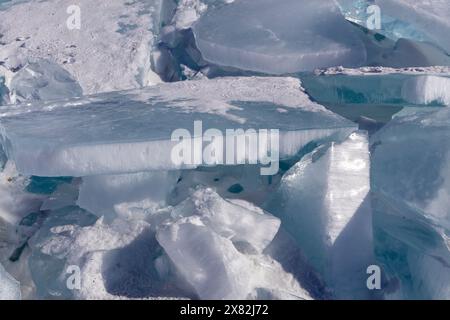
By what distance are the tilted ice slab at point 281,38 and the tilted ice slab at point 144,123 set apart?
71mm

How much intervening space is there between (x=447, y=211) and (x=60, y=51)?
1.26 m

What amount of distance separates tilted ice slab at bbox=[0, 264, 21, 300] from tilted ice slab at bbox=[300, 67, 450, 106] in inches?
32.4

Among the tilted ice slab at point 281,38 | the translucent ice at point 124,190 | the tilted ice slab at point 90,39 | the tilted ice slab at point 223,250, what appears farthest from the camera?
the tilted ice slab at point 90,39

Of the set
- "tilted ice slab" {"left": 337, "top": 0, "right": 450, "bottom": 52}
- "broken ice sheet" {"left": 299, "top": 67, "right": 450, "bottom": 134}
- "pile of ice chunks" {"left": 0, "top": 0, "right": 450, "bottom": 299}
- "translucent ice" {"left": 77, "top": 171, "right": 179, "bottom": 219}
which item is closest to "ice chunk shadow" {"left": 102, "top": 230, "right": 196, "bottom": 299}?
"pile of ice chunks" {"left": 0, "top": 0, "right": 450, "bottom": 299}

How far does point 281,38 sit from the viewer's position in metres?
1.57

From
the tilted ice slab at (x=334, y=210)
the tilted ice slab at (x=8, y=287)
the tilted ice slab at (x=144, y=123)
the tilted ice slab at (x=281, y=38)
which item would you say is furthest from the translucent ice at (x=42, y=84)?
the tilted ice slab at (x=334, y=210)

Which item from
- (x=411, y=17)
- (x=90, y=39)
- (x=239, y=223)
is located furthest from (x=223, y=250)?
(x=90, y=39)

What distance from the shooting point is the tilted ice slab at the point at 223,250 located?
100 centimetres

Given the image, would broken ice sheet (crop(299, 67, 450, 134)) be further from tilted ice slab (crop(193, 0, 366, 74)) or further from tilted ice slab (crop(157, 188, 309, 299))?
tilted ice slab (crop(157, 188, 309, 299))

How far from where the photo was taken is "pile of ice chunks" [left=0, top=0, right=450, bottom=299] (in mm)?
1093

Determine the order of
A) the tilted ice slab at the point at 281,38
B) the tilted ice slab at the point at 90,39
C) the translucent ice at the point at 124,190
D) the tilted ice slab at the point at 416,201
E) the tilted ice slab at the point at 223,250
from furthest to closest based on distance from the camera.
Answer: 1. the tilted ice slab at the point at 90,39
2. the tilted ice slab at the point at 281,38
3. the translucent ice at the point at 124,190
4. the tilted ice slab at the point at 416,201
5. the tilted ice slab at the point at 223,250

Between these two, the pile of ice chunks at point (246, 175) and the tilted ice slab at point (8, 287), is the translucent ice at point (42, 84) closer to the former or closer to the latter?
the pile of ice chunks at point (246, 175)
